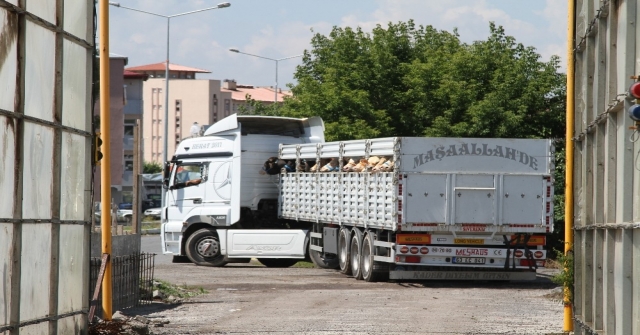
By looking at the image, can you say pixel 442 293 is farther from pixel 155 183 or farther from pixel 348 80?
pixel 155 183

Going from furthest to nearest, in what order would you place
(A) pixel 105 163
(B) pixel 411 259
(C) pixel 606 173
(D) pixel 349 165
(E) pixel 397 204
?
(D) pixel 349 165, (B) pixel 411 259, (E) pixel 397 204, (A) pixel 105 163, (C) pixel 606 173

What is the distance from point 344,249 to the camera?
81.9 ft

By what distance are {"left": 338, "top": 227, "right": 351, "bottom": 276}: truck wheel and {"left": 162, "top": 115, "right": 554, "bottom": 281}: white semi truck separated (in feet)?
0.08

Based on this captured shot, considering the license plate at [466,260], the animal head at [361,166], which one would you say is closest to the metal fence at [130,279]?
the animal head at [361,166]

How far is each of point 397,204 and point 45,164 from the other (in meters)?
11.4

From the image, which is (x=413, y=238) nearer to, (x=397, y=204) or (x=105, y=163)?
(x=397, y=204)

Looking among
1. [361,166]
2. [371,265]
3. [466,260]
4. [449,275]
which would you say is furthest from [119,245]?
[449,275]

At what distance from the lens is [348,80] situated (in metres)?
44.2

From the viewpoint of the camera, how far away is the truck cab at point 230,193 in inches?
1107

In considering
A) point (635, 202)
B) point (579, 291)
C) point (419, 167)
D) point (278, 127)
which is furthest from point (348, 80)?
point (635, 202)

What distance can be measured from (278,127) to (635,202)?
821 inches

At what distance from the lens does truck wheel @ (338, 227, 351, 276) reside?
24.5 metres

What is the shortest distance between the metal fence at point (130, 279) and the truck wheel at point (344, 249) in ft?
20.4

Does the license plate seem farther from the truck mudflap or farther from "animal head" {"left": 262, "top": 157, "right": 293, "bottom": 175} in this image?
"animal head" {"left": 262, "top": 157, "right": 293, "bottom": 175}
